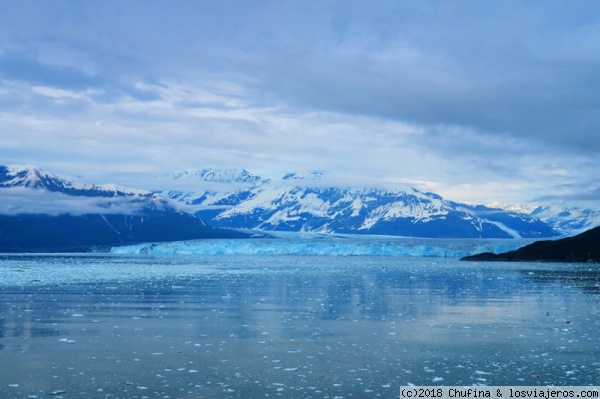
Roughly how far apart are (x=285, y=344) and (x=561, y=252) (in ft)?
293

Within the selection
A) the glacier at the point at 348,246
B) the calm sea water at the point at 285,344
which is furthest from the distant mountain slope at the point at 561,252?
the calm sea water at the point at 285,344

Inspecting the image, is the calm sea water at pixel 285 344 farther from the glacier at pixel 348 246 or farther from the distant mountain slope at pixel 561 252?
the glacier at pixel 348 246

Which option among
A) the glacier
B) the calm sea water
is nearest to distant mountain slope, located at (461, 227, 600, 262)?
the glacier

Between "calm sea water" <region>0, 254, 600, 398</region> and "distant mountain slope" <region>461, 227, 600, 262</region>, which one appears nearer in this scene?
"calm sea water" <region>0, 254, 600, 398</region>

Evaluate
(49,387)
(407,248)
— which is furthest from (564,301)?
(407,248)

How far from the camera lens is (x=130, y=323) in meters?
21.6

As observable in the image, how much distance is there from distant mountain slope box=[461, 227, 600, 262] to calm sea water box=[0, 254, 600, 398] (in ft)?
213

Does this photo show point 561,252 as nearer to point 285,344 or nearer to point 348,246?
point 348,246

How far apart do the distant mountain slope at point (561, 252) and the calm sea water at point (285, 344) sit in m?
64.9

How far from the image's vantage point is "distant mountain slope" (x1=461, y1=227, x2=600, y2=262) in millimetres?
90312

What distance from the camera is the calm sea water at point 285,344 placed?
12.9 meters

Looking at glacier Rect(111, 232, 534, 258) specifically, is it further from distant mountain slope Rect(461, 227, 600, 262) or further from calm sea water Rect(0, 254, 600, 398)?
calm sea water Rect(0, 254, 600, 398)

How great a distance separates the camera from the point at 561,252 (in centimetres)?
9625

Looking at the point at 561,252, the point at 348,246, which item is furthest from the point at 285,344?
the point at 348,246
